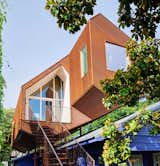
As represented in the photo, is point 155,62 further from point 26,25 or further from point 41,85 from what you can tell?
point 41,85

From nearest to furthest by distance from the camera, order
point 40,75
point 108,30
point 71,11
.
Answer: point 71,11, point 108,30, point 40,75

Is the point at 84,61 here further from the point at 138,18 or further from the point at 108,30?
the point at 138,18

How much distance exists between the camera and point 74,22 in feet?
20.1

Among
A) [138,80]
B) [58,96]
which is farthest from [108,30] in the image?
[138,80]

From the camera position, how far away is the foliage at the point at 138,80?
7120 mm

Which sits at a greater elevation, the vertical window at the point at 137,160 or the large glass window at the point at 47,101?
the large glass window at the point at 47,101

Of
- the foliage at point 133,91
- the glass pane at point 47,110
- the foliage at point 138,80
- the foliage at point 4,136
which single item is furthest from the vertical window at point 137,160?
the glass pane at point 47,110

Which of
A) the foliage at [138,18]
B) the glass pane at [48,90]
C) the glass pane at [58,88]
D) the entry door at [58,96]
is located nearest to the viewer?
the foliage at [138,18]

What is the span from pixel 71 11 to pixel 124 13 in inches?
51.4

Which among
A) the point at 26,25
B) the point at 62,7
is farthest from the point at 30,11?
the point at 62,7

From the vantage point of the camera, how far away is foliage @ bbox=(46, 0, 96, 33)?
6.01 metres

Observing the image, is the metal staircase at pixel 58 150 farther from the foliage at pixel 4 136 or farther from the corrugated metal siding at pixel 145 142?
the foliage at pixel 4 136

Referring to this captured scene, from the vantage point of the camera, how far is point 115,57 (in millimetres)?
17859

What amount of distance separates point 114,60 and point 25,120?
6.00 metres
